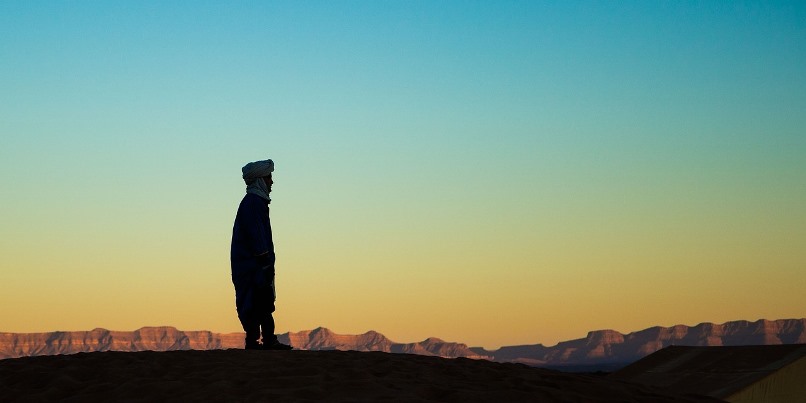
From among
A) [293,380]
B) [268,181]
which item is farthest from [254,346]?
[293,380]

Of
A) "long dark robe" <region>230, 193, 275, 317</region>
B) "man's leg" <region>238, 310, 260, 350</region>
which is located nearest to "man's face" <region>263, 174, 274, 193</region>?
"long dark robe" <region>230, 193, 275, 317</region>

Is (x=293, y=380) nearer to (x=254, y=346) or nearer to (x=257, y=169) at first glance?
(x=254, y=346)

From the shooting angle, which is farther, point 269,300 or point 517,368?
point 269,300

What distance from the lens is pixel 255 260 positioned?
15.8m

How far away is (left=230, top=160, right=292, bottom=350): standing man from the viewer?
15.7 metres

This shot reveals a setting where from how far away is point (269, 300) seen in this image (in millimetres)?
15922

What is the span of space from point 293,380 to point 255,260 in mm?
3736

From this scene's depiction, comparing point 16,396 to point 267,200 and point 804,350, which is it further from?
point 804,350

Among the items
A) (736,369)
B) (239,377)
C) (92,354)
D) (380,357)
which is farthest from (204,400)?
(736,369)

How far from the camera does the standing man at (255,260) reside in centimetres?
1571

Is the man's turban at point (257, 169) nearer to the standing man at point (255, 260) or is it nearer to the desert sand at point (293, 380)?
the standing man at point (255, 260)

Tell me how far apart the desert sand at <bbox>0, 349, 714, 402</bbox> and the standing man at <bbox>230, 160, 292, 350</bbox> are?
0.95 m

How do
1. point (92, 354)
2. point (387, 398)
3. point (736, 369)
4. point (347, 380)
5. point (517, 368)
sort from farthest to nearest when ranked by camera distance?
point (736, 369) < point (92, 354) < point (517, 368) < point (347, 380) < point (387, 398)

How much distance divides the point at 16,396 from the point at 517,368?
6.59 metres
